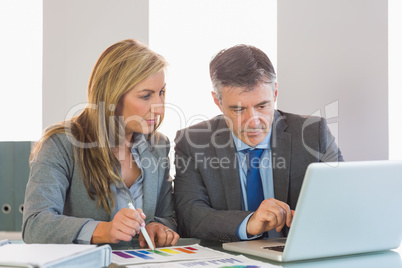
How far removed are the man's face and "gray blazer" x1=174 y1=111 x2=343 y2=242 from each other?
75 millimetres

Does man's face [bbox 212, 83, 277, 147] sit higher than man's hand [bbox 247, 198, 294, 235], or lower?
higher

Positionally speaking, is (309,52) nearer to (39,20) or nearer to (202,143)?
(202,143)

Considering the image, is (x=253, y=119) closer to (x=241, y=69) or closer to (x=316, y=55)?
(x=241, y=69)

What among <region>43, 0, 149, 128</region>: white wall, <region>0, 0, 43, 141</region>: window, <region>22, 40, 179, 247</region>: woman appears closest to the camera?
<region>22, 40, 179, 247</region>: woman

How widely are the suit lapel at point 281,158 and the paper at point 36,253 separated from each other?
0.95 meters

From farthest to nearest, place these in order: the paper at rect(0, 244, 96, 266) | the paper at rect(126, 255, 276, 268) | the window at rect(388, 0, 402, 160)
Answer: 1. the window at rect(388, 0, 402, 160)
2. the paper at rect(126, 255, 276, 268)
3. the paper at rect(0, 244, 96, 266)

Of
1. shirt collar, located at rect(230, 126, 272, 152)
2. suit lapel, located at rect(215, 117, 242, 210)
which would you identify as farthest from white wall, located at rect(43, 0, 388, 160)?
suit lapel, located at rect(215, 117, 242, 210)

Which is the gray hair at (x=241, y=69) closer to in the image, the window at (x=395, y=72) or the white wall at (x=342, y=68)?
the white wall at (x=342, y=68)

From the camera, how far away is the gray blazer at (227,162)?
75.8 inches

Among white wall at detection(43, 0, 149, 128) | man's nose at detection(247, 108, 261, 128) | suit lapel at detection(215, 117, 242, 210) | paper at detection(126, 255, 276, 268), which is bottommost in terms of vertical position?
paper at detection(126, 255, 276, 268)

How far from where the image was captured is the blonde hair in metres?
1.79

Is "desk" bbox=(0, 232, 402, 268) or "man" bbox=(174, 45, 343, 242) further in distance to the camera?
"man" bbox=(174, 45, 343, 242)

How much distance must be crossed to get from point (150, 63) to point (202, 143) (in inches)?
15.8

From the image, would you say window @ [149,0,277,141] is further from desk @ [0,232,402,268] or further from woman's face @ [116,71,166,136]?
desk @ [0,232,402,268]
